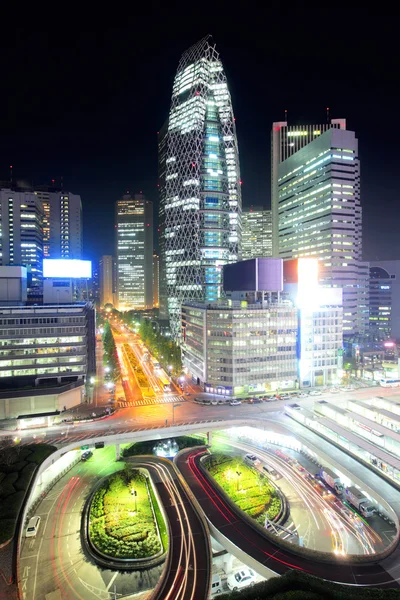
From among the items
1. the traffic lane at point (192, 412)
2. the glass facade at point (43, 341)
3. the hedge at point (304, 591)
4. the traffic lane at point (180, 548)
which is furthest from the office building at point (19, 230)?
the hedge at point (304, 591)

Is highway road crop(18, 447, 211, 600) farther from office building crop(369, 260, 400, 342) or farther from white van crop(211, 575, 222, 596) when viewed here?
office building crop(369, 260, 400, 342)

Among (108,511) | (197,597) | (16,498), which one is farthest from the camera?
(108,511)

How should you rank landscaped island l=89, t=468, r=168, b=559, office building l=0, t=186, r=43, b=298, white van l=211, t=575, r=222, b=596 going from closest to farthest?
white van l=211, t=575, r=222, b=596 < landscaped island l=89, t=468, r=168, b=559 < office building l=0, t=186, r=43, b=298

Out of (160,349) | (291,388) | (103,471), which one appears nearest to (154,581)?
(103,471)

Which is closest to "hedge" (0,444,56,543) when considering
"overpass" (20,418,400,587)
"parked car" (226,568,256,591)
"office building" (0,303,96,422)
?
"overpass" (20,418,400,587)

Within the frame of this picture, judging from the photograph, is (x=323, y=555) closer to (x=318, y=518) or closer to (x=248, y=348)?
(x=318, y=518)

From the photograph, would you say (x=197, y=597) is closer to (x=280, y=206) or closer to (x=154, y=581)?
(x=154, y=581)
